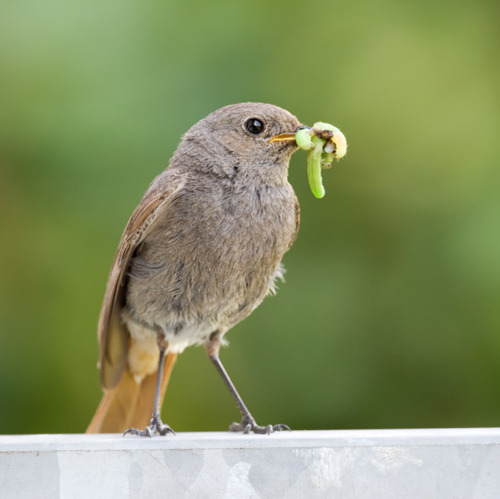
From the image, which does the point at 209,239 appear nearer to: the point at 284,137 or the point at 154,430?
the point at 284,137

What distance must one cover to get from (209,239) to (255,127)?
56 centimetres

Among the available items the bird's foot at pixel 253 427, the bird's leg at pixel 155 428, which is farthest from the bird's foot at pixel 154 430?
the bird's foot at pixel 253 427

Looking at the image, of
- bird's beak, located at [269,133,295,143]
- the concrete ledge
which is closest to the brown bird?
bird's beak, located at [269,133,295,143]

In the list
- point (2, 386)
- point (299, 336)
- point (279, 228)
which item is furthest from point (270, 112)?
point (2, 386)

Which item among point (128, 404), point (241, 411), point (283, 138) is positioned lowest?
point (128, 404)

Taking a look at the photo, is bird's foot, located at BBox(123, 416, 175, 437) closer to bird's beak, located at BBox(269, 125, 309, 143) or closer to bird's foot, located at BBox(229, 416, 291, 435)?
bird's foot, located at BBox(229, 416, 291, 435)

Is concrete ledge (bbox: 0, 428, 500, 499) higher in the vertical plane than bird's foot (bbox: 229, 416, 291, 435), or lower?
higher

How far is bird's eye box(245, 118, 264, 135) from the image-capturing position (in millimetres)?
3891

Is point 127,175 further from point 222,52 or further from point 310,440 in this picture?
point 310,440

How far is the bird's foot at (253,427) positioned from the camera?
141 inches

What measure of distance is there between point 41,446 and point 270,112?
6.36 ft

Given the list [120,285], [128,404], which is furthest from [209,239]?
[128,404]

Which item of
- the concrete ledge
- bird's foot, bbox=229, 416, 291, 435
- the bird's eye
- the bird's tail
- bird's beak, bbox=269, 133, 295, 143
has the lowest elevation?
the bird's tail

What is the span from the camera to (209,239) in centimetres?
366
